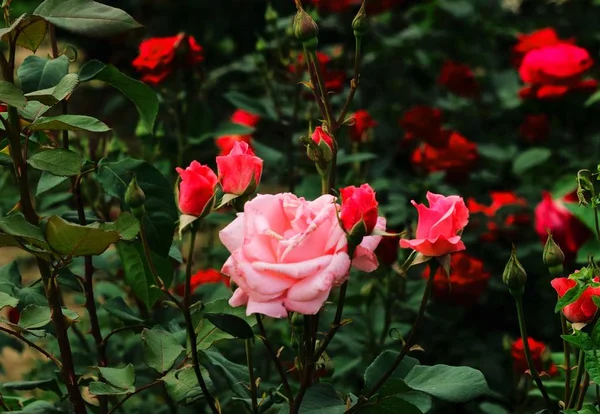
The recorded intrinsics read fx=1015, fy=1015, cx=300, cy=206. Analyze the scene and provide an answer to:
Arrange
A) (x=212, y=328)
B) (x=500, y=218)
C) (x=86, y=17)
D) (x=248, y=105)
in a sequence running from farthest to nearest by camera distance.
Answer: (x=500, y=218) → (x=248, y=105) → (x=212, y=328) → (x=86, y=17)

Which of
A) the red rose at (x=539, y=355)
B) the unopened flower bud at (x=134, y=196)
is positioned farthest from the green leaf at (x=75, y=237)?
the red rose at (x=539, y=355)

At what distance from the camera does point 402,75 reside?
2902mm

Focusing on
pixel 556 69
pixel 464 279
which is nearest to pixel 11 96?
pixel 464 279

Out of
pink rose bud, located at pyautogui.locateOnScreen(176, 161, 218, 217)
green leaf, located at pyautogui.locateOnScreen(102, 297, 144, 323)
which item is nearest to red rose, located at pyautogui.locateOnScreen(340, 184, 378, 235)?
pink rose bud, located at pyautogui.locateOnScreen(176, 161, 218, 217)

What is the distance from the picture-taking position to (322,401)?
3.30 feet

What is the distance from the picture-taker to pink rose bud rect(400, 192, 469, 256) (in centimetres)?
93

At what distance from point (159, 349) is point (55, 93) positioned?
292mm

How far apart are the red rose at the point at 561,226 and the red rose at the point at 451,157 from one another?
0.50m

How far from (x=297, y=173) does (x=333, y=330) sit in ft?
4.04

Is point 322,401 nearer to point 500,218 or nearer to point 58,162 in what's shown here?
point 58,162

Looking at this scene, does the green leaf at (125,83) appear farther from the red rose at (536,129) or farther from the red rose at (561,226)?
the red rose at (536,129)


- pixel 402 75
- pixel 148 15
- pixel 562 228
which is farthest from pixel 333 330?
pixel 148 15

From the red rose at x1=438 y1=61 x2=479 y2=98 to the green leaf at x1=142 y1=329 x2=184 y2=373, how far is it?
4.99 feet

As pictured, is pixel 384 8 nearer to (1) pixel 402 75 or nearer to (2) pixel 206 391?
(1) pixel 402 75
